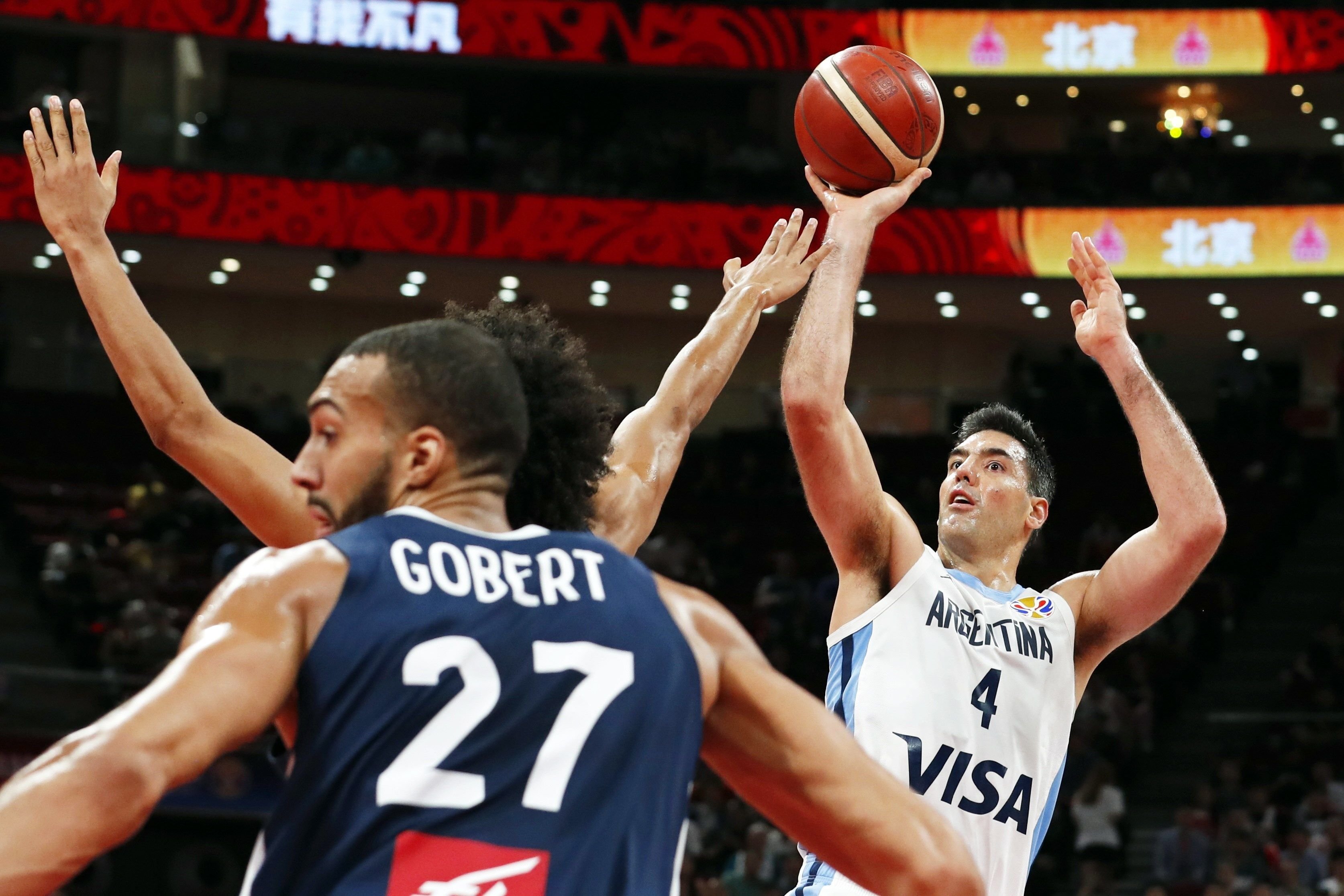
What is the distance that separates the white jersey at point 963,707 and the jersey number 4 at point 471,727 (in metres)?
2.26

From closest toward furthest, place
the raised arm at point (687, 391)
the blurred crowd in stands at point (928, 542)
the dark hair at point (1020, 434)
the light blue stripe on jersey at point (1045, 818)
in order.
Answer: the raised arm at point (687, 391) < the light blue stripe on jersey at point (1045, 818) < the dark hair at point (1020, 434) < the blurred crowd in stands at point (928, 542)

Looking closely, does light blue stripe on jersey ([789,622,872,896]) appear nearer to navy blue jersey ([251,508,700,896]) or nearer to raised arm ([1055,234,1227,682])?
raised arm ([1055,234,1227,682])

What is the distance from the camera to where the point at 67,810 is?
67.5 inches

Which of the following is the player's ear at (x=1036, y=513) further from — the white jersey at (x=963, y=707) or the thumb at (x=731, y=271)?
the thumb at (x=731, y=271)

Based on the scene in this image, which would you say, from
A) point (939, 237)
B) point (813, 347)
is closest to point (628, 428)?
point (813, 347)

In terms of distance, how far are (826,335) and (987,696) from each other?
109 cm

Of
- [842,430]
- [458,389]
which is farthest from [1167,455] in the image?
[458,389]

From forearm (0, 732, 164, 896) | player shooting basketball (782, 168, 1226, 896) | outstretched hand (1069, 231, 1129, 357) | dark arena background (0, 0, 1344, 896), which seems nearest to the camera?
forearm (0, 732, 164, 896)

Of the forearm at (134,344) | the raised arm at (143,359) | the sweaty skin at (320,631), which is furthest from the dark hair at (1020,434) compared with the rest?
the sweaty skin at (320,631)

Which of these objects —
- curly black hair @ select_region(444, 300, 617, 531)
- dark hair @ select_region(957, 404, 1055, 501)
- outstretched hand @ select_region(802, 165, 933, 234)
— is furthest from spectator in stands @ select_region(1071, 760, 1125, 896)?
curly black hair @ select_region(444, 300, 617, 531)

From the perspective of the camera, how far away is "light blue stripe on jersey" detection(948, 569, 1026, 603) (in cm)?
470

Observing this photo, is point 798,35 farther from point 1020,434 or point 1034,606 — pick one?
point 1034,606

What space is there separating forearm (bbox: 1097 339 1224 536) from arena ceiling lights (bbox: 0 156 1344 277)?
15.5 meters

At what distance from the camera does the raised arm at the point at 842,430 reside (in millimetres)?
4168
